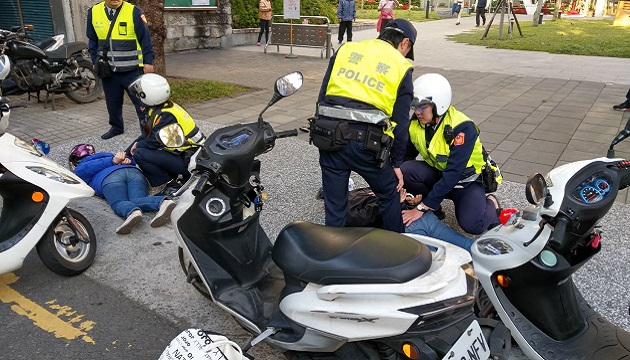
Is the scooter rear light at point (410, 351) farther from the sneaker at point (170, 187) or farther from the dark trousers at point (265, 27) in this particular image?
the dark trousers at point (265, 27)

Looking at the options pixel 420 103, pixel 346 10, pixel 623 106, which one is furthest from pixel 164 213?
pixel 346 10

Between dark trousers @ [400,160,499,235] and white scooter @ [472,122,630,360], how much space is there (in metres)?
0.94

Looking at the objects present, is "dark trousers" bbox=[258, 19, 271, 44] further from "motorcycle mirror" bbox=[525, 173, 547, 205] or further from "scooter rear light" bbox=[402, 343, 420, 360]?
"scooter rear light" bbox=[402, 343, 420, 360]

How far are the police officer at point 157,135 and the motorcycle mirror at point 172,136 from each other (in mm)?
101

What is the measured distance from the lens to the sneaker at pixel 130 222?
3.88m

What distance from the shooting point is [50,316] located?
3057 millimetres

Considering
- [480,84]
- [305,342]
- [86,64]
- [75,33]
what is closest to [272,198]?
[305,342]

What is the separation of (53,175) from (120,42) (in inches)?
131

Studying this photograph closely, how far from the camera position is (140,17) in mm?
6238

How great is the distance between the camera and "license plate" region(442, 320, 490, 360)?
6.45 ft

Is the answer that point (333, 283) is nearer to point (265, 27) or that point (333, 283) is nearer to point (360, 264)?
point (360, 264)

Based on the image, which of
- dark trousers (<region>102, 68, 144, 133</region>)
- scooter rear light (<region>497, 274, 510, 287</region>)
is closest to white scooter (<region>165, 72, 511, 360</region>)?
scooter rear light (<region>497, 274, 510, 287</region>)

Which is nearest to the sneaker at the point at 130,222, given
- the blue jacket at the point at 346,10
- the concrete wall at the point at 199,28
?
the concrete wall at the point at 199,28

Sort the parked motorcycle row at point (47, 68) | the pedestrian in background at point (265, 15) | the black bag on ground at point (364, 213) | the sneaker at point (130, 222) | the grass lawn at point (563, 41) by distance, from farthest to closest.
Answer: the grass lawn at point (563, 41) < the pedestrian in background at point (265, 15) < the parked motorcycle row at point (47, 68) < the sneaker at point (130, 222) < the black bag on ground at point (364, 213)
